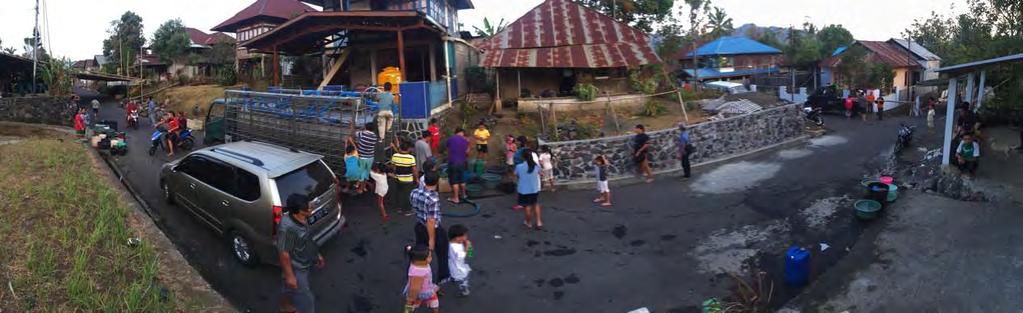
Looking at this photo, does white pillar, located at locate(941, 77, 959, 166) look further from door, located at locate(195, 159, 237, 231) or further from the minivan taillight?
door, located at locate(195, 159, 237, 231)

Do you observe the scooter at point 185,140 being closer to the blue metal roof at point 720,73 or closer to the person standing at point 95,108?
the person standing at point 95,108

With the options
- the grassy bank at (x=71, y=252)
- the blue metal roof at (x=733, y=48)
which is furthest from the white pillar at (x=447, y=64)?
the blue metal roof at (x=733, y=48)

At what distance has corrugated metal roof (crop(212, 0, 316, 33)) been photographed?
107 feet

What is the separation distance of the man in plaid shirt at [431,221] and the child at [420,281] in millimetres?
820

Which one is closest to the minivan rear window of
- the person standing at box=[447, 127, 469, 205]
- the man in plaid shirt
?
the man in plaid shirt

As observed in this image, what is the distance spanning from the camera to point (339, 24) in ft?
53.5

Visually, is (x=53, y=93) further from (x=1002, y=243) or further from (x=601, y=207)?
(x=1002, y=243)

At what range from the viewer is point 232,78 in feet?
89.1

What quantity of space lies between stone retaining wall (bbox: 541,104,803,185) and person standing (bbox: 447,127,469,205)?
207cm

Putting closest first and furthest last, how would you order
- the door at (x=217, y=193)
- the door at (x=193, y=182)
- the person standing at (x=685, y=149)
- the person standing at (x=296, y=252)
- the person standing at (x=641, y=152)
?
the person standing at (x=296, y=252), the door at (x=217, y=193), the door at (x=193, y=182), the person standing at (x=641, y=152), the person standing at (x=685, y=149)

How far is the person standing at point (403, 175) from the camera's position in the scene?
10078mm

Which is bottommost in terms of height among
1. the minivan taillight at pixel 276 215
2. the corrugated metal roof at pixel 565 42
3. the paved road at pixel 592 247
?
the paved road at pixel 592 247

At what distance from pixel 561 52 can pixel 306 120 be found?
10223 millimetres

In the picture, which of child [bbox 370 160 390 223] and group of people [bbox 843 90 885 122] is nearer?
child [bbox 370 160 390 223]
